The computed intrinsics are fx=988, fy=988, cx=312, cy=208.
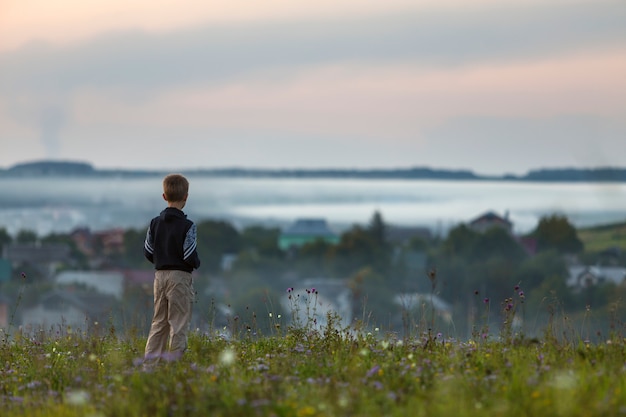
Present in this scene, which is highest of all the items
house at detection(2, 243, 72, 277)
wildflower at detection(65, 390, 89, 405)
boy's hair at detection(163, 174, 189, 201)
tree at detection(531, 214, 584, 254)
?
boy's hair at detection(163, 174, 189, 201)

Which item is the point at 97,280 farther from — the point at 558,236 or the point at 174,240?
the point at 174,240

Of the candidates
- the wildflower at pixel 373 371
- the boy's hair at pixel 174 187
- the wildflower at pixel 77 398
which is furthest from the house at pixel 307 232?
the wildflower at pixel 77 398

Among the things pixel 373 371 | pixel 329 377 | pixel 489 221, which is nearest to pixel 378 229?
pixel 489 221

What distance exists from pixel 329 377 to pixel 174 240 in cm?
204

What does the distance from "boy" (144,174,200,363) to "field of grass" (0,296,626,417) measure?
1.10 feet

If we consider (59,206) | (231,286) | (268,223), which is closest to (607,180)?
(231,286)

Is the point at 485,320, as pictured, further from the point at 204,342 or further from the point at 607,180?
the point at 607,180

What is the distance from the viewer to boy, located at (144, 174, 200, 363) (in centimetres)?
868

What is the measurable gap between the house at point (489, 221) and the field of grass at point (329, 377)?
146 meters

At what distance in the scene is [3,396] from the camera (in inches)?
298

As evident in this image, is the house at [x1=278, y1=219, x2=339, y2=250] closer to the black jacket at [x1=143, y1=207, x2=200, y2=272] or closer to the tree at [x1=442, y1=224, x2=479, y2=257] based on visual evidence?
the tree at [x1=442, y1=224, x2=479, y2=257]

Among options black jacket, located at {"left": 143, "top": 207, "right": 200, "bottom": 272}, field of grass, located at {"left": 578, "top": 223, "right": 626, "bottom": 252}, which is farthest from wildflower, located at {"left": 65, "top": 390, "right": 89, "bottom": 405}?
field of grass, located at {"left": 578, "top": 223, "right": 626, "bottom": 252}

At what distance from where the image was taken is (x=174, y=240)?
8.68 m

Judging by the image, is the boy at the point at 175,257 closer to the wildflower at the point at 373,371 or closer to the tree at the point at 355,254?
the wildflower at the point at 373,371
